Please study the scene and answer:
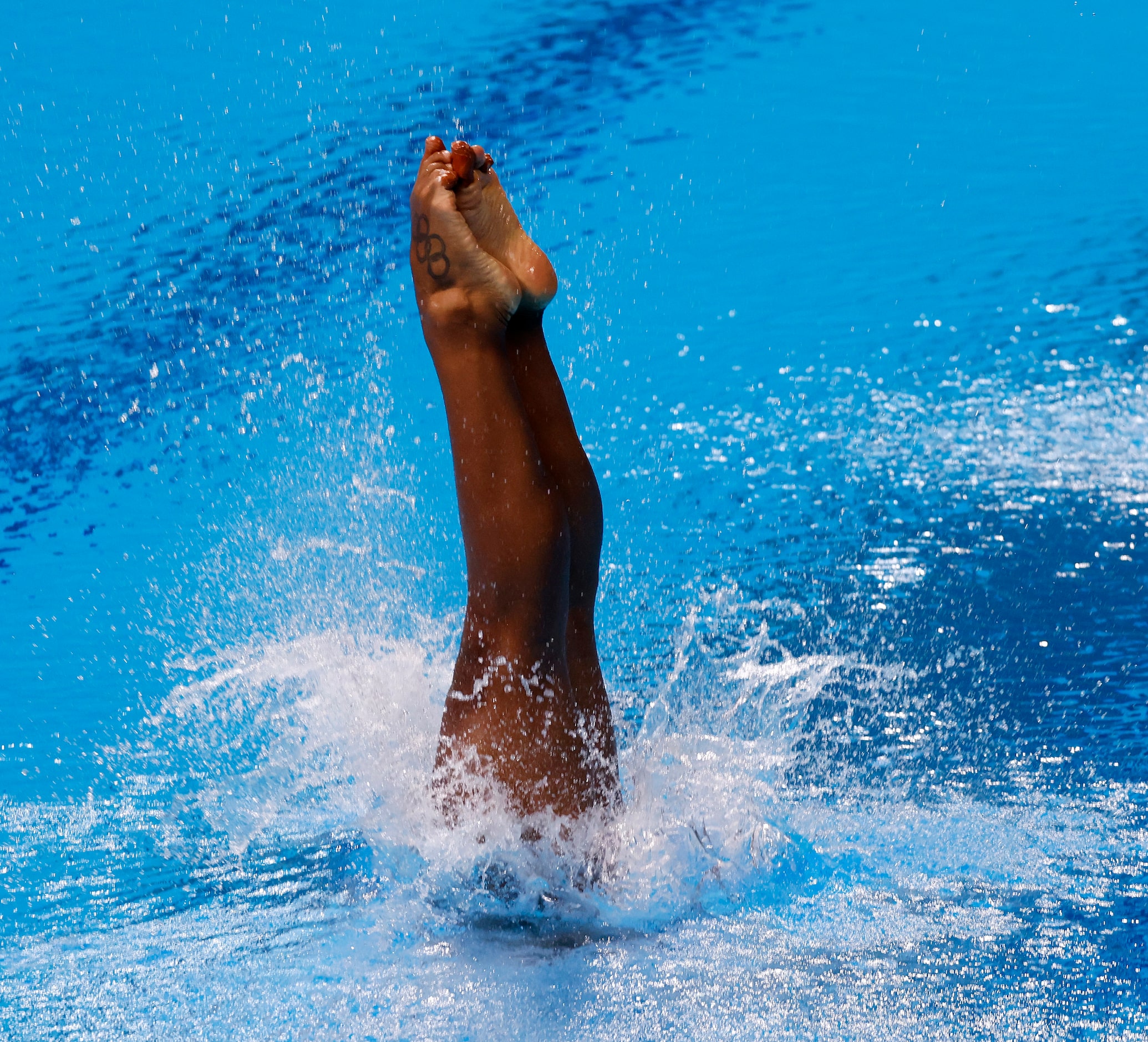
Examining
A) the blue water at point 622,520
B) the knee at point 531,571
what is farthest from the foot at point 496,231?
the blue water at point 622,520

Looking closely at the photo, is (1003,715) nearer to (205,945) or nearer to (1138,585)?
(1138,585)

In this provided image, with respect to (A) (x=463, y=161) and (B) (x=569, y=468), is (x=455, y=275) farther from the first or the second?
(B) (x=569, y=468)

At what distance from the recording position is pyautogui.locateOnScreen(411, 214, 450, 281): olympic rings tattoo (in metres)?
1.47

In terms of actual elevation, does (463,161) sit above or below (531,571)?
above

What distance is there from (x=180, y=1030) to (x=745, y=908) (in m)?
0.65

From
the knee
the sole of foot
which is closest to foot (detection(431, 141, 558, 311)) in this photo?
the sole of foot

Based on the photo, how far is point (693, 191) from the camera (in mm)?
4066

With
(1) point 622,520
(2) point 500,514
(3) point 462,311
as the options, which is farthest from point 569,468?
(1) point 622,520

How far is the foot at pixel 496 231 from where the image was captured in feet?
5.04

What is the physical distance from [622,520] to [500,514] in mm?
1357

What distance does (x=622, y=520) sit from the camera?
2.81 meters

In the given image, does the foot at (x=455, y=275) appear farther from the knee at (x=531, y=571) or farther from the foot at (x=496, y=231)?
the knee at (x=531, y=571)

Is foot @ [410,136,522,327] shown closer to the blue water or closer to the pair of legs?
the pair of legs

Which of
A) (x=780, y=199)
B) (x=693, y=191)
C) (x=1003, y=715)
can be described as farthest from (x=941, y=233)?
(x=1003, y=715)
